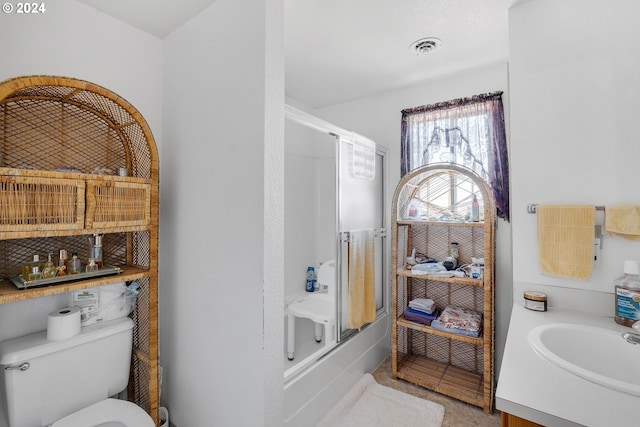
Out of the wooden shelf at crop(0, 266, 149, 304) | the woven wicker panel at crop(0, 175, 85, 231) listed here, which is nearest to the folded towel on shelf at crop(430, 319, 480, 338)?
the wooden shelf at crop(0, 266, 149, 304)

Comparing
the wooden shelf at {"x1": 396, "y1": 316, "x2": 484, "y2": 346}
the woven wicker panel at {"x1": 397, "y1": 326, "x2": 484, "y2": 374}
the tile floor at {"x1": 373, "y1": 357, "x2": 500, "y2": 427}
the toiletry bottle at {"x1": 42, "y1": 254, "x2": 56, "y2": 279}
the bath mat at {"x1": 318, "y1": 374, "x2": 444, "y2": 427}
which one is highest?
the toiletry bottle at {"x1": 42, "y1": 254, "x2": 56, "y2": 279}

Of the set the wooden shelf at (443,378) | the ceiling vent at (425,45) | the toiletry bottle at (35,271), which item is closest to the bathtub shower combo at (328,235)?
the wooden shelf at (443,378)

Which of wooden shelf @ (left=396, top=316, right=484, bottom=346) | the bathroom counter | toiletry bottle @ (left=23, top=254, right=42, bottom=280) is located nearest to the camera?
the bathroom counter

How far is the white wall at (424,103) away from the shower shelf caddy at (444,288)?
137 millimetres

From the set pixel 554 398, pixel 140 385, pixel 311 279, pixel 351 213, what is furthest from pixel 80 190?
pixel 311 279

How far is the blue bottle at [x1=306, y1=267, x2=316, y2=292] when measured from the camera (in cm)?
280

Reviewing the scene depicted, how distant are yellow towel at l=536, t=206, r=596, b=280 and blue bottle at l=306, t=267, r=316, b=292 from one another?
1.88m

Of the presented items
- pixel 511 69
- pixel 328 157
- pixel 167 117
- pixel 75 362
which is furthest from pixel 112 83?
pixel 511 69

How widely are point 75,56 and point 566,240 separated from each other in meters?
2.53

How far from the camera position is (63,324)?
1192 millimetres

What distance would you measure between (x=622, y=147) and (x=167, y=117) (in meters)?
2.26

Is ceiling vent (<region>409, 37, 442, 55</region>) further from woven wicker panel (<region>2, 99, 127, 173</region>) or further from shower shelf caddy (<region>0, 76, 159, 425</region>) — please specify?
woven wicker panel (<region>2, 99, 127, 173</region>)

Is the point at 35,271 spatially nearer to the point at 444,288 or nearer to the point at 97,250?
the point at 97,250

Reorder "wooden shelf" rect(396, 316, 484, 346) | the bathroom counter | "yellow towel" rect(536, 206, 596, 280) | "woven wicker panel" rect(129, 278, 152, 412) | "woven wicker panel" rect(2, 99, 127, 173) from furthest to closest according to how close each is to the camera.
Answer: "wooden shelf" rect(396, 316, 484, 346)
"woven wicker panel" rect(129, 278, 152, 412)
"yellow towel" rect(536, 206, 596, 280)
"woven wicker panel" rect(2, 99, 127, 173)
the bathroom counter
